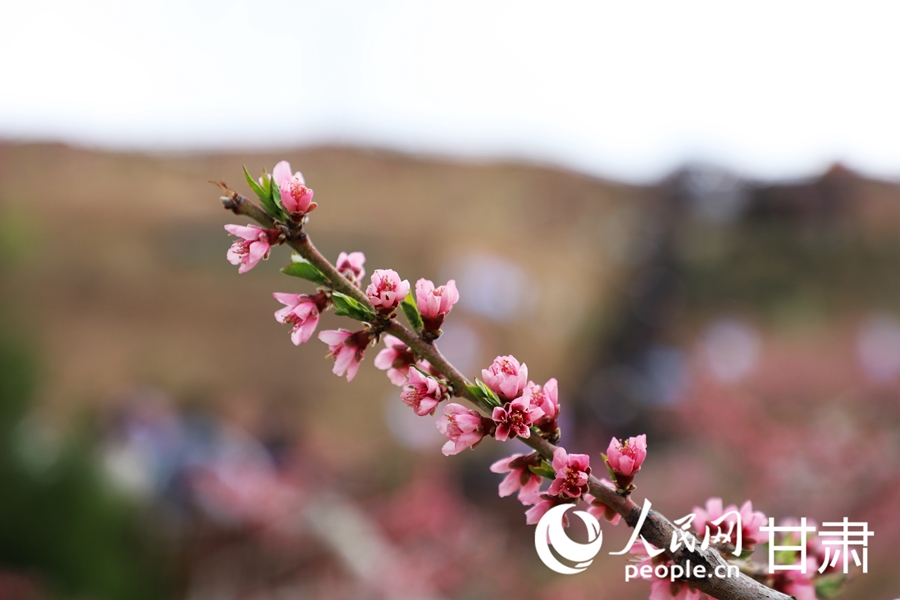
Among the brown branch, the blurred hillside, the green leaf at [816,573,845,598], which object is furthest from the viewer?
the blurred hillside

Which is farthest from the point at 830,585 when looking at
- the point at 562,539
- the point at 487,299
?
the point at 487,299

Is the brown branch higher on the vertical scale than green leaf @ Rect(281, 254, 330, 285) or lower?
lower

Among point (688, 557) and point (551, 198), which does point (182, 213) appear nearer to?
point (551, 198)

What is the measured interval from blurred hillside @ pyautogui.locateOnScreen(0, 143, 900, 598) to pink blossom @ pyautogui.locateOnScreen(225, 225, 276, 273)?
2.65 m

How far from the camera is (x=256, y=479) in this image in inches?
115

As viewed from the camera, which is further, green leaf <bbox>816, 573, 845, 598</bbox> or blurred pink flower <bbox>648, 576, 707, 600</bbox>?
green leaf <bbox>816, 573, 845, 598</bbox>

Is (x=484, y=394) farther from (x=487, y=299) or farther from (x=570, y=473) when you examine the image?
(x=487, y=299)

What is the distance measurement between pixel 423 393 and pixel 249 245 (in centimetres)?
16

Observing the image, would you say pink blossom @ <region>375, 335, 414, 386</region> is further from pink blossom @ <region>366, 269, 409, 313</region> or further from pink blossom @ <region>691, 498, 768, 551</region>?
pink blossom @ <region>691, 498, 768, 551</region>

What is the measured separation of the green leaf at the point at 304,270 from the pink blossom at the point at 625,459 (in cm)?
24

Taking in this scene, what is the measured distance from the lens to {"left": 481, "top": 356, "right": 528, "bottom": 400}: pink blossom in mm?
431

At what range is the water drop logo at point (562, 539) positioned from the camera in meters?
0.47

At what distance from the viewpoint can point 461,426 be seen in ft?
1.42

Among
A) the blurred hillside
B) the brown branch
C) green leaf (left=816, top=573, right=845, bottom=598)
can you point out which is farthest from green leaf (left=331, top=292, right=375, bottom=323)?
the blurred hillside
